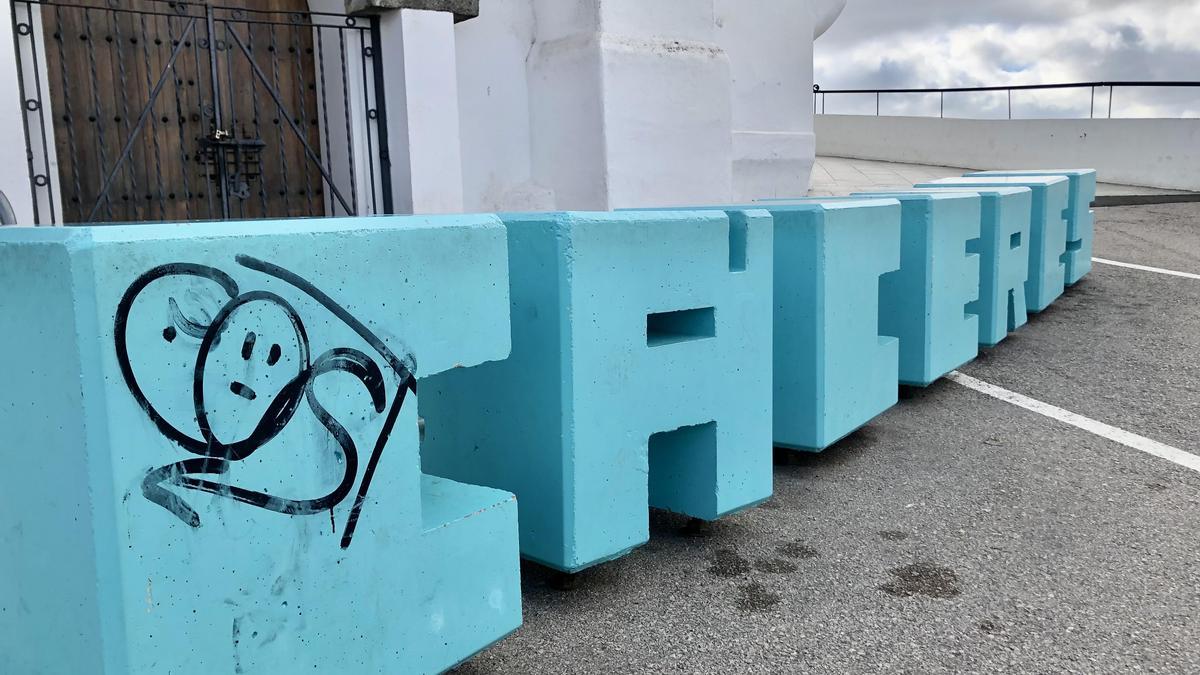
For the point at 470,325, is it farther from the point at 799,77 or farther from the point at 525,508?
the point at 799,77

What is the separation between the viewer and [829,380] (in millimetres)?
3682

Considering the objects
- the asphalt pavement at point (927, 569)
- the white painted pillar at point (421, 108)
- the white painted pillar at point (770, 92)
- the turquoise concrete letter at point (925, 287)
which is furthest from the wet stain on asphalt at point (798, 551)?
the white painted pillar at point (770, 92)

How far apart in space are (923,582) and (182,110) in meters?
5.12

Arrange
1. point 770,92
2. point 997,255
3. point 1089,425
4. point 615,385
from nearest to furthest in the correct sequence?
1. point 615,385
2. point 1089,425
3. point 997,255
4. point 770,92

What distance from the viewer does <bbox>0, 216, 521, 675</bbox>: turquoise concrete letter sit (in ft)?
5.16

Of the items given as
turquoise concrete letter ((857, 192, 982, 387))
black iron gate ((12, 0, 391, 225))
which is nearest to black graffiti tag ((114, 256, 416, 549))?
turquoise concrete letter ((857, 192, 982, 387))

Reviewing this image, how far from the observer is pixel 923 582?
2748mm

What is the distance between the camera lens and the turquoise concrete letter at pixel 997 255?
18.5 feet

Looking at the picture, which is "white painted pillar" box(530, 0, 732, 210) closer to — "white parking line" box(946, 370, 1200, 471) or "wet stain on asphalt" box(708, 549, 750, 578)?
"white parking line" box(946, 370, 1200, 471)

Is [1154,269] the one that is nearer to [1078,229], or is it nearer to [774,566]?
[1078,229]

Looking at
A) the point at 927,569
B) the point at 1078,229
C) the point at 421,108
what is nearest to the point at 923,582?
the point at 927,569

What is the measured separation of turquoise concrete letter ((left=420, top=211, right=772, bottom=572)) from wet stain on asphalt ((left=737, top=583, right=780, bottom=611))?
337 millimetres

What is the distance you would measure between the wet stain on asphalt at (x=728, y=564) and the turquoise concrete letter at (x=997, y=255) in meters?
3.25

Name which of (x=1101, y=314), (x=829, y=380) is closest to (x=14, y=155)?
(x=829, y=380)
